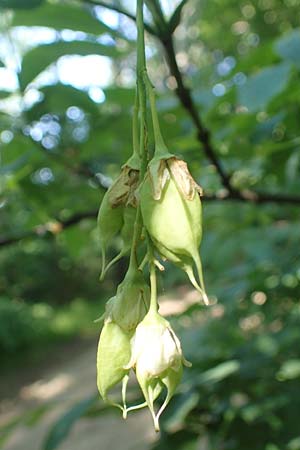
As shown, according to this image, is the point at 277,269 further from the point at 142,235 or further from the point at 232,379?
the point at 142,235

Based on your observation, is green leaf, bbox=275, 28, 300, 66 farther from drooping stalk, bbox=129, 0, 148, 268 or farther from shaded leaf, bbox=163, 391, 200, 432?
shaded leaf, bbox=163, 391, 200, 432

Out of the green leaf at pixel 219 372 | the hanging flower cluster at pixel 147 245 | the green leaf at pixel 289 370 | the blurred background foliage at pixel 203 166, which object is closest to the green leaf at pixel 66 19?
the blurred background foliage at pixel 203 166

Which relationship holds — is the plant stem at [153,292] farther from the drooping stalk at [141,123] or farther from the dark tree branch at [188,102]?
the dark tree branch at [188,102]

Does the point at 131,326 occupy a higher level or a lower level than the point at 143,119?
lower

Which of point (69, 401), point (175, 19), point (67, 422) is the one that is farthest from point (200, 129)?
point (69, 401)

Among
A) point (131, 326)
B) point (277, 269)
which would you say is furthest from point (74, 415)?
point (131, 326)

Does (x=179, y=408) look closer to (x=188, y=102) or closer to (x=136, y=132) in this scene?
(x=188, y=102)
